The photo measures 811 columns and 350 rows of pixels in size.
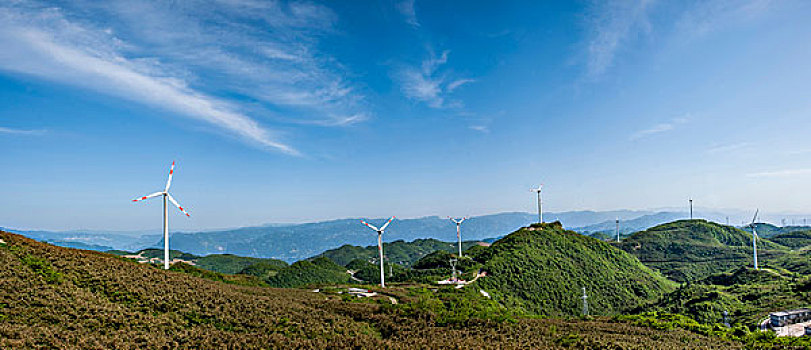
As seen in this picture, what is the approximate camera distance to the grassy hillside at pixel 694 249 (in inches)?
5566

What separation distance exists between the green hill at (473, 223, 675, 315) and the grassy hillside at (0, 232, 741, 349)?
40035mm

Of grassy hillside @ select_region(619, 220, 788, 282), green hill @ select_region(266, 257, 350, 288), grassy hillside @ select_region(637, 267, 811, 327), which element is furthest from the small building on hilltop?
green hill @ select_region(266, 257, 350, 288)

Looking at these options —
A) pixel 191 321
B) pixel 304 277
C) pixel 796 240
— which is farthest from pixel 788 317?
pixel 796 240

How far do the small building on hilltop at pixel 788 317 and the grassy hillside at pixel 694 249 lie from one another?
85.2 meters

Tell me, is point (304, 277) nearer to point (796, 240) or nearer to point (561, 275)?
point (561, 275)

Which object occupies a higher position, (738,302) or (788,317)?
(788,317)

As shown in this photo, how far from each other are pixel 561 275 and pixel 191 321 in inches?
3008

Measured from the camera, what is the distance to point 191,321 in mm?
24359

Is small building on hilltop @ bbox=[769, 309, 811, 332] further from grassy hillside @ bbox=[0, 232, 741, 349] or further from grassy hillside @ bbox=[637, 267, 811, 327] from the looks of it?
grassy hillside @ bbox=[0, 232, 741, 349]

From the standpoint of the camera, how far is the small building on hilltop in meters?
51.7

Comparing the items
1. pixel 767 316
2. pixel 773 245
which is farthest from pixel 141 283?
pixel 773 245

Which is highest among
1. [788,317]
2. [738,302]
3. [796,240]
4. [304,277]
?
[788,317]

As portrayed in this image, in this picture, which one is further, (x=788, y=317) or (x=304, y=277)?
(x=304, y=277)

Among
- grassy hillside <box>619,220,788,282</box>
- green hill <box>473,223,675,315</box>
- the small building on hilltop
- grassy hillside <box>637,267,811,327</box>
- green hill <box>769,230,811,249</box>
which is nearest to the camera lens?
the small building on hilltop
